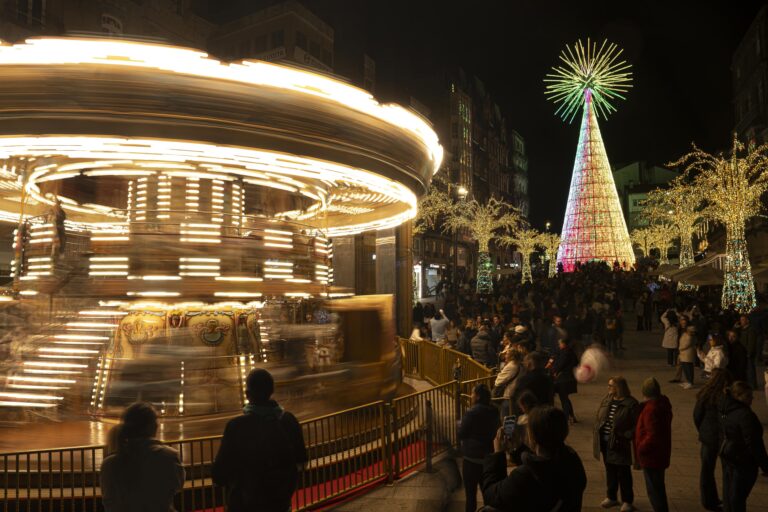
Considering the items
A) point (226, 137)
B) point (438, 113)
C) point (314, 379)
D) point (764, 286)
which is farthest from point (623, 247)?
point (226, 137)

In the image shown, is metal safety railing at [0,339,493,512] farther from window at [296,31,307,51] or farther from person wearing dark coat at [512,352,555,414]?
window at [296,31,307,51]

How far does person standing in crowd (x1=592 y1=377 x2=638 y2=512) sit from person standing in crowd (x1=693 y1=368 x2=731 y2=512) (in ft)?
2.16

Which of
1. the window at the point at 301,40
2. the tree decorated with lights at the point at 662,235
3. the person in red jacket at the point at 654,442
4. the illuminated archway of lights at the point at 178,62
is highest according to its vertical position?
the window at the point at 301,40

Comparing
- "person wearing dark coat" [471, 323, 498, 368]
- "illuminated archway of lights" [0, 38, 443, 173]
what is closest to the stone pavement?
"person wearing dark coat" [471, 323, 498, 368]

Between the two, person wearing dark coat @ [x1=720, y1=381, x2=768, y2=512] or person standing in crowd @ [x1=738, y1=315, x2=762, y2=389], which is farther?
person standing in crowd @ [x1=738, y1=315, x2=762, y2=389]

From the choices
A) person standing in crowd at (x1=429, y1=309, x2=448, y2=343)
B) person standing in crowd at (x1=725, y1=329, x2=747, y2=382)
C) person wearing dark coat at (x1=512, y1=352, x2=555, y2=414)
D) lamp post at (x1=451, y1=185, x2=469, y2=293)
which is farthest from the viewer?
lamp post at (x1=451, y1=185, x2=469, y2=293)

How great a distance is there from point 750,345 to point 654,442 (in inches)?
339

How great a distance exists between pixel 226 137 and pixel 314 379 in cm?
444

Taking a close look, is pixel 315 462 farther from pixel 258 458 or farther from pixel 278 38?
pixel 278 38

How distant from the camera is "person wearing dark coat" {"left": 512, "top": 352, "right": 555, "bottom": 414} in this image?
6.26 metres

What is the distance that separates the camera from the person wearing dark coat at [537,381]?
20.5 feet

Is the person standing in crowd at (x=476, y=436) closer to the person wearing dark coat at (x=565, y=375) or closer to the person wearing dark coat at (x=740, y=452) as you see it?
the person wearing dark coat at (x=740, y=452)

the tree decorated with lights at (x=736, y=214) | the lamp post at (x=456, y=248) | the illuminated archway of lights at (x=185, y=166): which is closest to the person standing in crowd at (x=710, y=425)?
the illuminated archway of lights at (x=185, y=166)

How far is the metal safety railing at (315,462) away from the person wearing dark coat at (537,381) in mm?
1206
